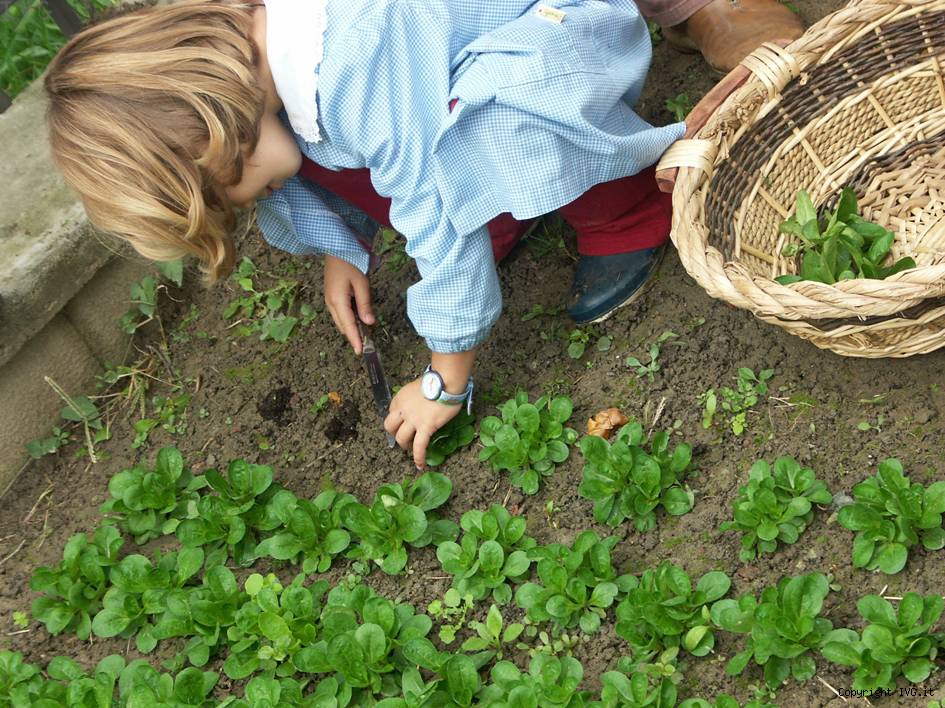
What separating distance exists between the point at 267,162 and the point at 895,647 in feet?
4.92

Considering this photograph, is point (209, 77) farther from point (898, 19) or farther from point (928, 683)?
point (928, 683)

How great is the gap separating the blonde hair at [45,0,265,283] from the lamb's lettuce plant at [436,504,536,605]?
84 cm

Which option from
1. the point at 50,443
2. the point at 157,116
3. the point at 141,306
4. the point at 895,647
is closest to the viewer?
the point at 895,647

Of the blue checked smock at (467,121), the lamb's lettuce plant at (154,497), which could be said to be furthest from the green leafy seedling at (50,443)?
the blue checked smock at (467,121)

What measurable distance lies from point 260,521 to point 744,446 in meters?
1.12

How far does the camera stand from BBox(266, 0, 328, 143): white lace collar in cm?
200

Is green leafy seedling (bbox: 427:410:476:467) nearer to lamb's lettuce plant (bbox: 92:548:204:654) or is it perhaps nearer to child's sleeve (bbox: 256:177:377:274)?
child's sleeve (bbox: 256:177:377:274)

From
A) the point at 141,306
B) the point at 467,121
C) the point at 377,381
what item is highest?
the point at 467,121

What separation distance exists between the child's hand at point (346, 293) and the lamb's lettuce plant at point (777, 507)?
1068 millimetres

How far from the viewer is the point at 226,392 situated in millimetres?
2736

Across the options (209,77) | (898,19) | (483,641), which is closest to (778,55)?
(898,19)

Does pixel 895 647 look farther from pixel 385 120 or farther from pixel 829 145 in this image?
pixel 385 120

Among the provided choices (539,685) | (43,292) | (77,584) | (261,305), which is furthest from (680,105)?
(77,584)

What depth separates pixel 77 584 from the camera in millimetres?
2346
